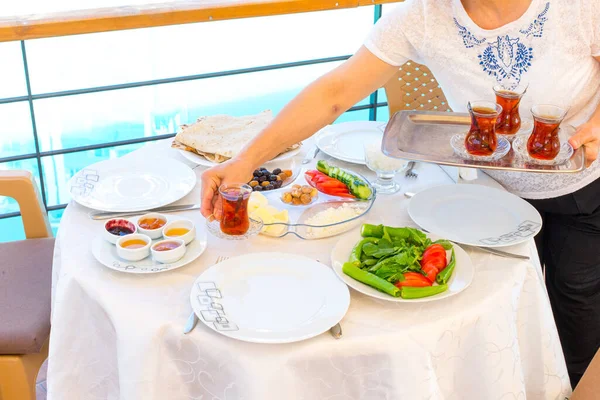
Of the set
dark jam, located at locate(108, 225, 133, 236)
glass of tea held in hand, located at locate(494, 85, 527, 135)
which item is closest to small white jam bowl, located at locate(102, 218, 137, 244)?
dark jam, located at locate(108, 225, 133, 236)

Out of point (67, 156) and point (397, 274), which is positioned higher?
point (397, 274)

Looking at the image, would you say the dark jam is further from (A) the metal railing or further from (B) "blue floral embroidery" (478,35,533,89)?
(A) the metal railing

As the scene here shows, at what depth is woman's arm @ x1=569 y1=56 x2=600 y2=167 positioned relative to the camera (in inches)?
62.1

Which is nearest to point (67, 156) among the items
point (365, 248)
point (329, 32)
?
point (329, 32)

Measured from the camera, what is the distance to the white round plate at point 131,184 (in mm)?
1804

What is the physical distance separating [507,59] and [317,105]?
51cm

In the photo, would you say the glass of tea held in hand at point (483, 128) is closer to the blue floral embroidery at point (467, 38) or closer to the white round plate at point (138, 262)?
the blue floral embroidery at point (467, 38)

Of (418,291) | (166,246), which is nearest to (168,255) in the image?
(166,246)

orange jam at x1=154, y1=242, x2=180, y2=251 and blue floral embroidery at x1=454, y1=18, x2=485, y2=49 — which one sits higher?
blue floral embroidery at x1=454, y1=18, x2=485, y2=49

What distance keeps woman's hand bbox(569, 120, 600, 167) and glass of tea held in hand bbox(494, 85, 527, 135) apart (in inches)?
6.5

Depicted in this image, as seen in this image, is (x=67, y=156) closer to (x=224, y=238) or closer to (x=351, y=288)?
(x=224, y=238)

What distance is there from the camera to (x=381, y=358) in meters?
1.30

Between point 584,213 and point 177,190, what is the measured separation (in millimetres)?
1125

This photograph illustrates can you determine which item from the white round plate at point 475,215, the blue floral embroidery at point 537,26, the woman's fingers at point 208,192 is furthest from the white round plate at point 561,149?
the woman's fingers at point 208,192
